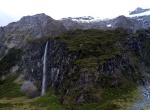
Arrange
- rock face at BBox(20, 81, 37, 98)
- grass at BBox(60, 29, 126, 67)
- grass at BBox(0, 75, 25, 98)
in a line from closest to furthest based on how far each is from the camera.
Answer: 1. grass at BBox(60, 29, 126, 67)
2. rock face at BBox(20, 81, 37, 98)
3. grass at BBox(0, 75, 25, 98)

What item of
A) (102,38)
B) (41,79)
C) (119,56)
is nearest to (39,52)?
(41,79)

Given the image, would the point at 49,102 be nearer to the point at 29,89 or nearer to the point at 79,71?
the point at 79,71

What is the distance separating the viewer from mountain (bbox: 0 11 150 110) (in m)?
127

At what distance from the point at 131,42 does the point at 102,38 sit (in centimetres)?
2521

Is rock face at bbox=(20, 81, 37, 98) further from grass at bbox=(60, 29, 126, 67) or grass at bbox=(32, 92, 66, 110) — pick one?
grass at bbox=(60, 29, 126, 67)

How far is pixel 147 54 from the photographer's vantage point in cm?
19412

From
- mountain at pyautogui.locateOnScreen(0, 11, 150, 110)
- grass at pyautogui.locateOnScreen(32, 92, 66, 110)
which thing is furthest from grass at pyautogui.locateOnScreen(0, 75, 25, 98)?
grass at pyautogui.locateOnScreen(32, 92, 66, 110)

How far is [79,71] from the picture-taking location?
139m

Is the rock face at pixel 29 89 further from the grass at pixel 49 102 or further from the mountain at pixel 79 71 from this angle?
the grass at pixel 49 102

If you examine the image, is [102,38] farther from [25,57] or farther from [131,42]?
[25,57]

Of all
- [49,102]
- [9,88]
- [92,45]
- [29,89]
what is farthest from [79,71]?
[9,88]

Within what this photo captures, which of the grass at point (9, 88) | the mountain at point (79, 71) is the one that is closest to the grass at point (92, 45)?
the mountain at point (79, 71)

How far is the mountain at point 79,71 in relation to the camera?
127m

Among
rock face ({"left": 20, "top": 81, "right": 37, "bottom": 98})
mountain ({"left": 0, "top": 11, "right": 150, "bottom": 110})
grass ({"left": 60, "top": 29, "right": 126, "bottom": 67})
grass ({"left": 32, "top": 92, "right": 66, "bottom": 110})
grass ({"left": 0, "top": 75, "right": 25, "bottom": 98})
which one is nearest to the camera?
grass ({"left": 32, "top": 92, "right": 66, "bottom": 110})
